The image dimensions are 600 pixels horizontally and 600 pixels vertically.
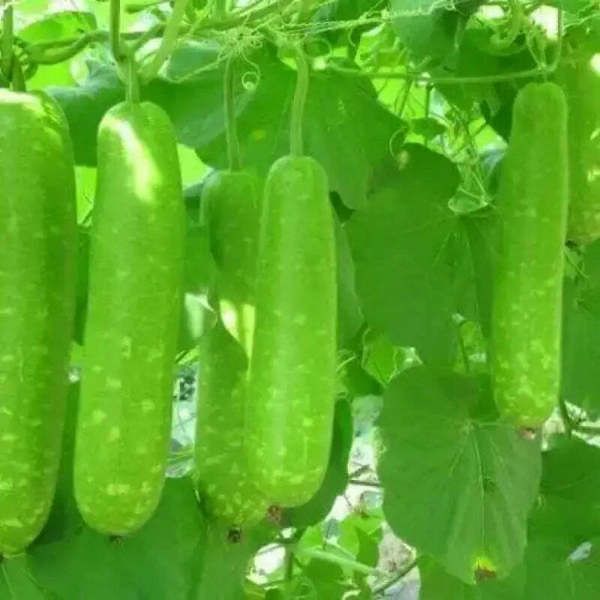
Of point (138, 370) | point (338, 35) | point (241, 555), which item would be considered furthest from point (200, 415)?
point (338, 35)

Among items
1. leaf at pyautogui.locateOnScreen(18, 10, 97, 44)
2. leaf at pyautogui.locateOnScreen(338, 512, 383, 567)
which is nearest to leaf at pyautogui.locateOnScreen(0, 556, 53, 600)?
leaf at pyautogui.locateOnScreen(18, 10, 97, 44)

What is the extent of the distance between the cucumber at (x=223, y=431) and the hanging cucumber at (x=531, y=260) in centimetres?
27

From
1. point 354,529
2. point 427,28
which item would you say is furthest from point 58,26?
point 354,529

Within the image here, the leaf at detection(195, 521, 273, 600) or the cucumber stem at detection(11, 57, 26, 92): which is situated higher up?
the cucumber stem at detection(11, 57, 26, 92)

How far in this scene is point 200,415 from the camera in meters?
1.15

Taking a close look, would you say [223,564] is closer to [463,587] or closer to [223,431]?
[223,431]

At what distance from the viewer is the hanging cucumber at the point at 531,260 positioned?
125cm

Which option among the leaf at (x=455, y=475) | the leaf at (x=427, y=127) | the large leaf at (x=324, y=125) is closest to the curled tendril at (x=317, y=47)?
the large leaf at (x=324, y=125)

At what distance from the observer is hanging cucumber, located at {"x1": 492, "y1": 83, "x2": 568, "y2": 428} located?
1.25m

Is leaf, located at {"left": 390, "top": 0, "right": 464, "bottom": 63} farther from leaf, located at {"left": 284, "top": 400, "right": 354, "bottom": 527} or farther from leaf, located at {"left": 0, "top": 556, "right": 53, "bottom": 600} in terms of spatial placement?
leaf, located at {"left": 0, "top": 556, "right": 53, "bottom": 600}

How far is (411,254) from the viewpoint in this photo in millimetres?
1606

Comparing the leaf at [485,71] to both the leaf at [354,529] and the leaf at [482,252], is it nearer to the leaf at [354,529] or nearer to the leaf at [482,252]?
the leaf at [482,252]

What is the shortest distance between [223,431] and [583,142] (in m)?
0.57

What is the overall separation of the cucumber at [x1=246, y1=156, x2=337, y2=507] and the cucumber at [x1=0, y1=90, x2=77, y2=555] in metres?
0.15
